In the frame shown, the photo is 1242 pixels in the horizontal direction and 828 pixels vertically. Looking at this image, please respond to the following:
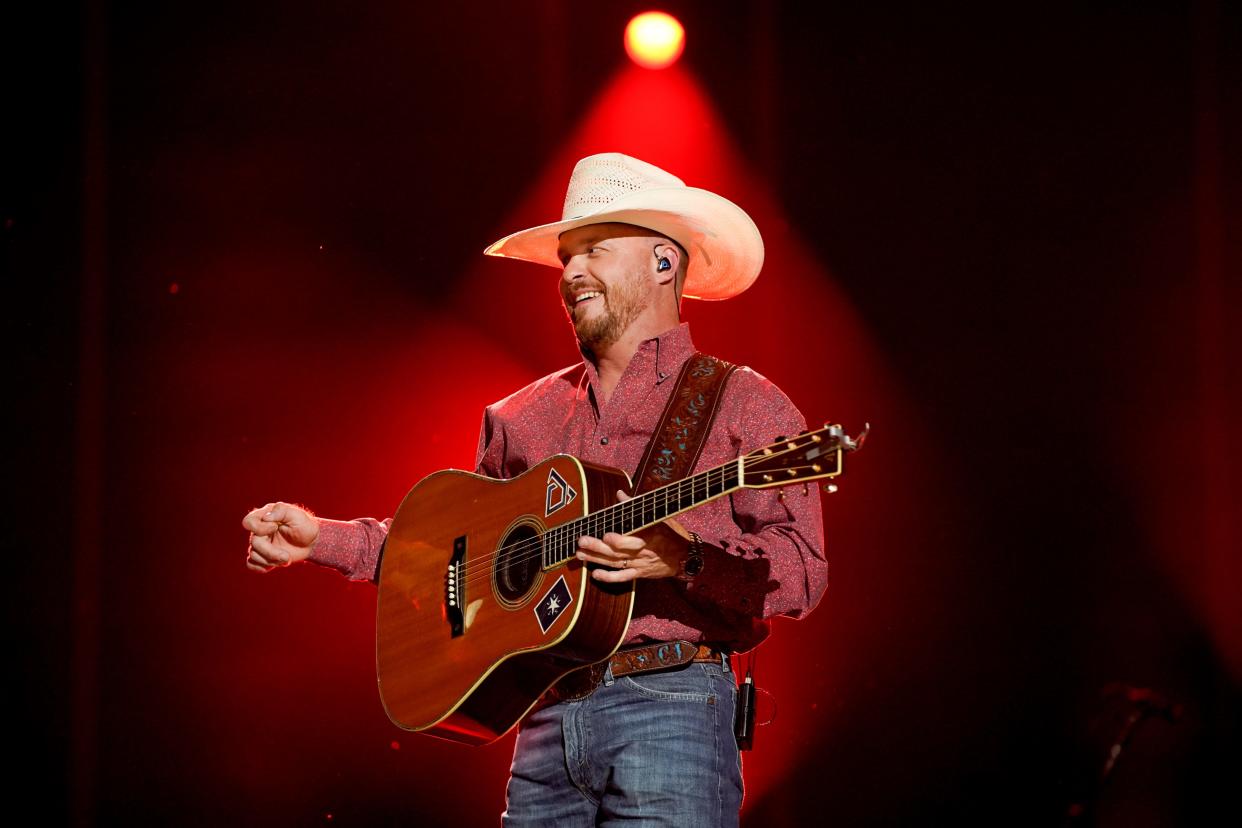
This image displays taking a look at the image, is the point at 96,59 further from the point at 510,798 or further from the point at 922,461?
the point at 922,461

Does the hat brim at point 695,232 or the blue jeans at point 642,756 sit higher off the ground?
the hat brim at point 695,232

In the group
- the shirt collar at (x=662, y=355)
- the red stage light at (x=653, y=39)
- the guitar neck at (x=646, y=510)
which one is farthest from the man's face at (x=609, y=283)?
the red stage light at (x=653, y=39)

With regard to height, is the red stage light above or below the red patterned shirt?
above

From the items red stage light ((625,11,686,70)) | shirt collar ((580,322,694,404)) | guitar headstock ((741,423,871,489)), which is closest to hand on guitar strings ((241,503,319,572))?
shirt collar ((580,322,694,404))

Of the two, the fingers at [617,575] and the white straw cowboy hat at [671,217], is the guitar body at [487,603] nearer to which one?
the fingers at [617,575]

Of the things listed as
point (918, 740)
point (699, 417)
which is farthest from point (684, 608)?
point (918, 740)

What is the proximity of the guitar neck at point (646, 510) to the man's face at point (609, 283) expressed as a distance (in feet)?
2.72

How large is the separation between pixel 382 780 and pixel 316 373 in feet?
5.63

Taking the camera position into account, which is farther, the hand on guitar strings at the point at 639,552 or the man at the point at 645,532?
the man at the point at 645,532

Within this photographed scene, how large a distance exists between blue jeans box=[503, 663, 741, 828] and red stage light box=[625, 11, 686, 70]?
3.69 meters

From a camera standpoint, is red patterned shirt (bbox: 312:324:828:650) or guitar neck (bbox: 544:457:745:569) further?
red patterned shirt (bbox: 312:324:828:650)

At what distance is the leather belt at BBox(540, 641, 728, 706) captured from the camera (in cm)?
276

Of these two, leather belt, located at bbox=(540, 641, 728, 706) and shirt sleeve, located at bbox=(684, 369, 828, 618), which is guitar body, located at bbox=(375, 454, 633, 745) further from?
shirt sleeve, located at bbox=(684, 369, 828, 618)

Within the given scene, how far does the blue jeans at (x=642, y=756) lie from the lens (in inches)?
104
